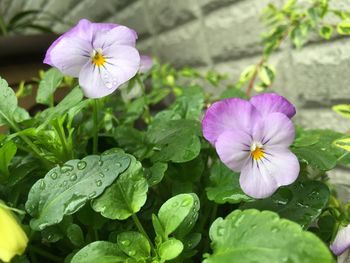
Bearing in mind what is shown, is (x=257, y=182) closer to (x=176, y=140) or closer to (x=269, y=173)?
(x=269, y=173)

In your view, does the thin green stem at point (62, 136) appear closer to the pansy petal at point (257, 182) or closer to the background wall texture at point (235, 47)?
the pansy petal at point (257, 182)

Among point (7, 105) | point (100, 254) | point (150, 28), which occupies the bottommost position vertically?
point (150, 28)

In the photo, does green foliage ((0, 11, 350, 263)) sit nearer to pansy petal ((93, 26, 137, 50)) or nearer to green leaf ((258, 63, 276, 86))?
pansy petal ((93, 26, 137, 50))

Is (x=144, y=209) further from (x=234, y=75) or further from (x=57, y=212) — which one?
(x=234, y=75)

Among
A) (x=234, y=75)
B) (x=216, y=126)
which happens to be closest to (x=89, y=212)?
(x=216, y=126)

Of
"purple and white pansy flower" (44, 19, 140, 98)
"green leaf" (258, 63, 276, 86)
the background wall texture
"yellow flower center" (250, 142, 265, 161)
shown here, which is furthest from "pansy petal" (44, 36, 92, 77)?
the background wall texture

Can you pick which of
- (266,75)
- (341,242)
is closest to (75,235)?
(341,242)
